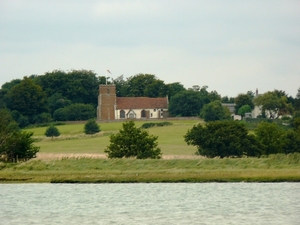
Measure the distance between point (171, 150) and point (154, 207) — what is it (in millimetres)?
41887

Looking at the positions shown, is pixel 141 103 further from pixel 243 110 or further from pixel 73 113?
pixel 243 110

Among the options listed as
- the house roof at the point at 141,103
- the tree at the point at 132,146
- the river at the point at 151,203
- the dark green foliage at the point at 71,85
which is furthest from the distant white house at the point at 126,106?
the river at the point at 151,203

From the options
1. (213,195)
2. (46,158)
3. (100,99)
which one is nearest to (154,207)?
(213,195)

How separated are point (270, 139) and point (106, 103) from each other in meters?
75.4

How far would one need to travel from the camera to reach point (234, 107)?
146 m

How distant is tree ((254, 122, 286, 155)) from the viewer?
184 feet

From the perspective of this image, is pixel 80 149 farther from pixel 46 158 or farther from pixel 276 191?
pixel 276 191

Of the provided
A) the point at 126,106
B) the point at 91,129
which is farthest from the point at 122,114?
the point at 91,129

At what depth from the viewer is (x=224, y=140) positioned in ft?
176

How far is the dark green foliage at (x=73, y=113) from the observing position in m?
120

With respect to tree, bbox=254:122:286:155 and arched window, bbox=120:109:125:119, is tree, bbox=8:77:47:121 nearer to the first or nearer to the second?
arched window, bbox=120:109:125:119

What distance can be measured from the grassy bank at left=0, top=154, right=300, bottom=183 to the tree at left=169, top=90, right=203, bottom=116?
263 feet

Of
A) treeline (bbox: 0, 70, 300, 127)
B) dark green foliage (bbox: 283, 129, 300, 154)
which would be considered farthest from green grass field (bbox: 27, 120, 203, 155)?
treeline (bbox: 0, 70, 300, 127)

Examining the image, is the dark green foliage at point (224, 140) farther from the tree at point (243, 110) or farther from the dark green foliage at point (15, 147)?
the tree at point (243, 110)
